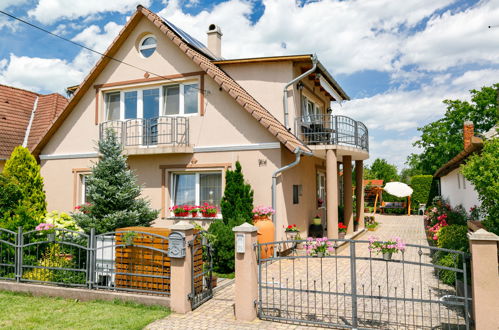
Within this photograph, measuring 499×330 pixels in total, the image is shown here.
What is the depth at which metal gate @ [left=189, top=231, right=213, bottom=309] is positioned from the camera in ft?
23.6

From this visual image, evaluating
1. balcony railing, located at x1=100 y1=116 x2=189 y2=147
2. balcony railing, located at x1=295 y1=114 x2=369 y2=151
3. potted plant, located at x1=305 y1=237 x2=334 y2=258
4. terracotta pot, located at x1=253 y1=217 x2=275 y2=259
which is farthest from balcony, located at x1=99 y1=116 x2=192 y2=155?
potted plant, located at x1=305 y1=237 x2=334 y2=258

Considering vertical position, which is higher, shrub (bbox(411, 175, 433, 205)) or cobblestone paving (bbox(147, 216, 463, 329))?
shrub (bbox(411, 175, 433, 205))

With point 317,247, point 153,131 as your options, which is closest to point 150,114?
point 153,131

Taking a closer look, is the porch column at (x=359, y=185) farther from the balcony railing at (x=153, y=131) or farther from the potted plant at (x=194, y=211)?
the balcony railing at (x=153, y=131)

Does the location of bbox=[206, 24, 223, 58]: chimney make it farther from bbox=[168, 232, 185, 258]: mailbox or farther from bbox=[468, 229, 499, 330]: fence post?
bbox=[468, 229, 499, 330]: fence post

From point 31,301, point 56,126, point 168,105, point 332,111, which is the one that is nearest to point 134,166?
point 168,105

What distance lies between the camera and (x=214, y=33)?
16.4 metres

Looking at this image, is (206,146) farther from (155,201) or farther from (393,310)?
(393,310)

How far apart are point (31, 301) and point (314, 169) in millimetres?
10916

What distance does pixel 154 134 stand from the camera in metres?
13.1

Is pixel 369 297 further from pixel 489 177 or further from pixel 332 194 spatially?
pixel 332 194

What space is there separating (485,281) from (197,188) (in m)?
9.10

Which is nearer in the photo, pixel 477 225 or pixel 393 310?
pixel 393 310

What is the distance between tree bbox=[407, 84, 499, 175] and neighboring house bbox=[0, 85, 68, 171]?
4024cm
